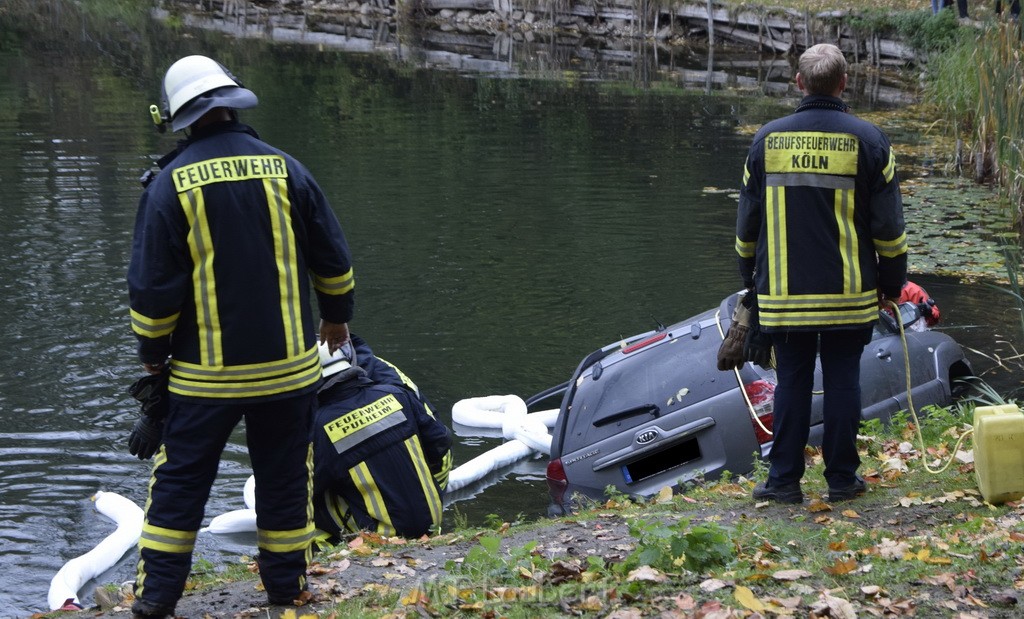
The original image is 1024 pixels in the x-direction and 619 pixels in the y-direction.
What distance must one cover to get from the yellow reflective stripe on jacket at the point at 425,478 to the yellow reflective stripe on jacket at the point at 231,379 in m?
2.03

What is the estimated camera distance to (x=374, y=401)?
6523mm

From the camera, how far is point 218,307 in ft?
Result: 14.7

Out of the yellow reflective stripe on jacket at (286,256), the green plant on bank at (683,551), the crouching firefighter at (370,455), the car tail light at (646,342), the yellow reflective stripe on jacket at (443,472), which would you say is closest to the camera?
the yellow reflective stripe on jacket at (286,256)

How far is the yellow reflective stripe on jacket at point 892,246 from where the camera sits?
5.45 meters

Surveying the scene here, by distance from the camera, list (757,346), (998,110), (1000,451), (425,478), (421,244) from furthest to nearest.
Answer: (421,244), (998,110), (425,478), (757,346), (1000,451)

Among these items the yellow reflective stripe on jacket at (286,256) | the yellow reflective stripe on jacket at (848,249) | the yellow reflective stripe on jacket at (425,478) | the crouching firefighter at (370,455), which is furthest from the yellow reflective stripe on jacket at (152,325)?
the yellow reflective stripe on jacket at (848,249)

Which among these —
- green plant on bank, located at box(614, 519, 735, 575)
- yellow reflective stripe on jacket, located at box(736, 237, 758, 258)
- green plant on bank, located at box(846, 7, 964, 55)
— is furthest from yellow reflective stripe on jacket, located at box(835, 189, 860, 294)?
green plant on bank, located at box(846, 7, 964, 55)

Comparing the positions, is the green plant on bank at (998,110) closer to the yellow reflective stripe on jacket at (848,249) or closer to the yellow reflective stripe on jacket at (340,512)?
the yellow reflective stripe on jacket at (848,249)

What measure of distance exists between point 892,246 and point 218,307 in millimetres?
2976

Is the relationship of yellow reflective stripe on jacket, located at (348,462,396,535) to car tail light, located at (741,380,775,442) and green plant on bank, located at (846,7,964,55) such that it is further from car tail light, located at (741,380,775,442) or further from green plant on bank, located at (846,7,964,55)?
green plant on bank, located at (846,7,964,55)

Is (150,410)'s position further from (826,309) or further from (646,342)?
(646,342)

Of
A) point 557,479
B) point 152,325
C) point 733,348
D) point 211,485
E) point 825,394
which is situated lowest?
point 557,479

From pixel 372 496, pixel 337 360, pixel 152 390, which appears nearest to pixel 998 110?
pixel 337 360

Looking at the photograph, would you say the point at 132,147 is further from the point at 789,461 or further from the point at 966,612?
the point at 966,612
